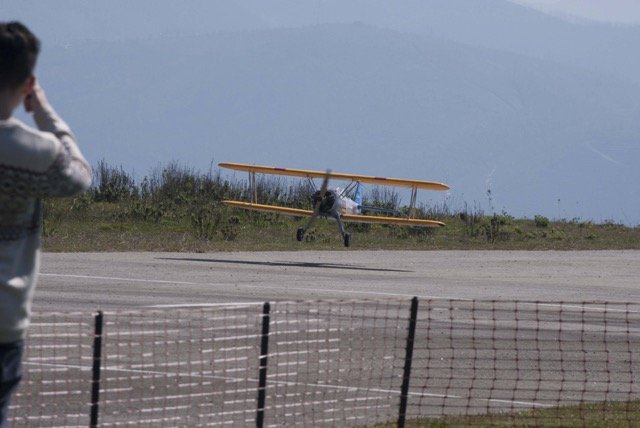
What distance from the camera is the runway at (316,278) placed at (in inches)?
731

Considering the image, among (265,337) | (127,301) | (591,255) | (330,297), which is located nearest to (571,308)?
(330,297)

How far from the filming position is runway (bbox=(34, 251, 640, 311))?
61.0ft

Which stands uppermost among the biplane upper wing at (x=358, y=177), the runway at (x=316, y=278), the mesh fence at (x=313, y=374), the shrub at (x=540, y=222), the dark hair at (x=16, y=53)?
the biplane upper wing at (x=358, y=177)

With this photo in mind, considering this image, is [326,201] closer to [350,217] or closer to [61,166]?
[350,217]

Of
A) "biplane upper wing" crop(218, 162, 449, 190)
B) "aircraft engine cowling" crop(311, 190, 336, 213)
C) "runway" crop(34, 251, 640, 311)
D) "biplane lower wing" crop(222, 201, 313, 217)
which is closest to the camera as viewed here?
"runway" crop(34, 251, 640, 311)

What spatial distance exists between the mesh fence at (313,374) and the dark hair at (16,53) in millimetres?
2912

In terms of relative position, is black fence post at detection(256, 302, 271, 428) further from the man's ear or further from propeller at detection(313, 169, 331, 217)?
propeller at detection(313, 169, 331, 217)

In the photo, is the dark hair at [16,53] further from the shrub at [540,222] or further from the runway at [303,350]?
the shrub at [540,222]

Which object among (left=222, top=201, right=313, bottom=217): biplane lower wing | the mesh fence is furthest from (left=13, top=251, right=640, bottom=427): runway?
(left=222, top=201, right=313, bottom=217): biplane lower wing

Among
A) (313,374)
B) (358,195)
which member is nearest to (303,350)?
(313,374)

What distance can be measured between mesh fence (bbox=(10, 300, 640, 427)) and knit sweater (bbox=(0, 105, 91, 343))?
2.56m

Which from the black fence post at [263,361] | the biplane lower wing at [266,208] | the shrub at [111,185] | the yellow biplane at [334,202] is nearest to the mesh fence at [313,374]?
the black fence post at [263,361]

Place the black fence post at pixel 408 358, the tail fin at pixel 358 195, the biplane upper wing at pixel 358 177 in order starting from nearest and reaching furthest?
the black fence post at pixel 408 358 → the biplane upper wing at pixel 358 177 → the tail fin at pixel 358 195

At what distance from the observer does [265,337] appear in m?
8.09
